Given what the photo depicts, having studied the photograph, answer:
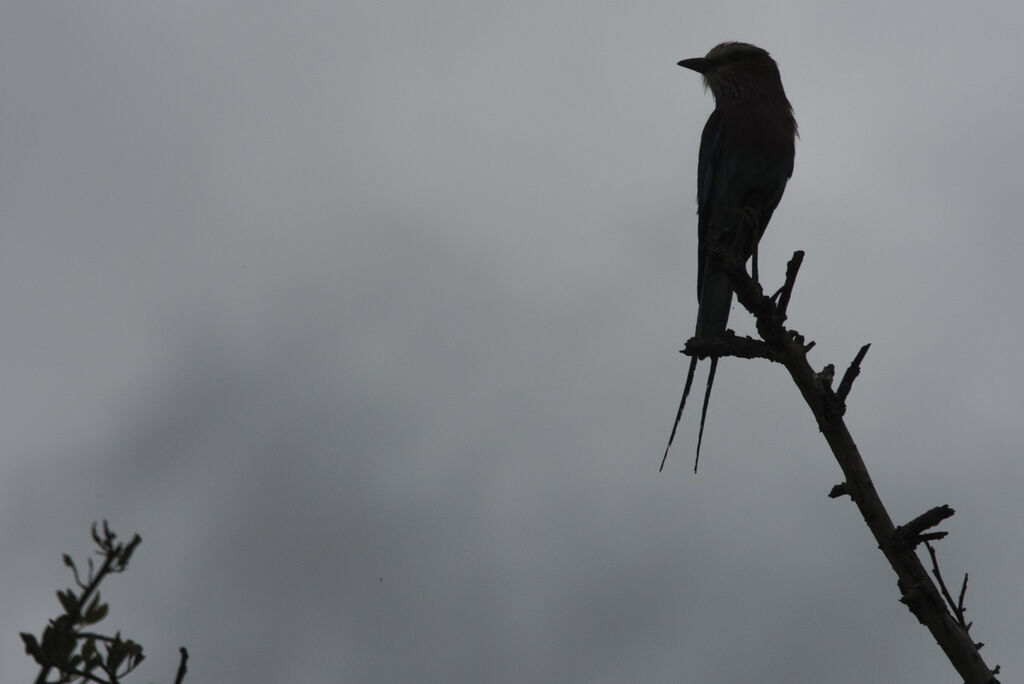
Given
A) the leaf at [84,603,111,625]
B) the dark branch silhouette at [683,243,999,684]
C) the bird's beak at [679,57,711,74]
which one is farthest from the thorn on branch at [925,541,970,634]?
the bird's beak at [679,57,711,74]

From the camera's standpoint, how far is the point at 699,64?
677 cm

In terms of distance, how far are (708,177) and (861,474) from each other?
10.1ft

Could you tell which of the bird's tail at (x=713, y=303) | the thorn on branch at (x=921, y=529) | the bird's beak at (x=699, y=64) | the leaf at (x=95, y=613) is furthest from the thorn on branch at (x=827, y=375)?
the bird's beak at (x=699, y=64)

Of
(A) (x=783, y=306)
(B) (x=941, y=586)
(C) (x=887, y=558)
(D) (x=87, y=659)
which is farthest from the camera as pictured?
(A) (x=783, y=306)

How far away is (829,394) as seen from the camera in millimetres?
3539

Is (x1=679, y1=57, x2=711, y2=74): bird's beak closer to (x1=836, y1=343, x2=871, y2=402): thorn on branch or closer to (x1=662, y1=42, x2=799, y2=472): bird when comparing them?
(x1=662, y1=42, x2=799, y2=472): bird

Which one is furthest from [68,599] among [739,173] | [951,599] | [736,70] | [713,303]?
[736,70]

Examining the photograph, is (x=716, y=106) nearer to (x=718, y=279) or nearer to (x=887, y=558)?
(x=718, y=279)

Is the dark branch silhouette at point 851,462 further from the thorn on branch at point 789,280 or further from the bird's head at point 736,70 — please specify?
the bird's head at point 736,70

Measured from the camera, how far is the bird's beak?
6754 mm

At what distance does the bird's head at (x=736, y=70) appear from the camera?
6430 mm

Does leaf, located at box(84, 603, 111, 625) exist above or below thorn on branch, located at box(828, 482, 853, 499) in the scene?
below

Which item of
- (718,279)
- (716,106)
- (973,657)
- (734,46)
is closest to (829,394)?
(973,657)

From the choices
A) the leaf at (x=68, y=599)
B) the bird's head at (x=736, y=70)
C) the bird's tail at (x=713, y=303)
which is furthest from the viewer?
the bird's head at (x=736, y=70)
